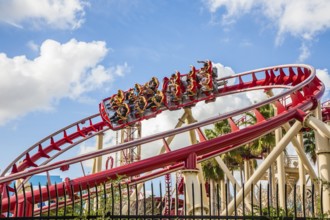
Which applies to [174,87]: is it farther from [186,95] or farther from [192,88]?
[192,88]

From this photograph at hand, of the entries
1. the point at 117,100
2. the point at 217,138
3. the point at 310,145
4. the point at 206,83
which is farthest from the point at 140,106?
the point at 310,145

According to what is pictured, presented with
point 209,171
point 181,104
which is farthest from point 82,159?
point 209,171

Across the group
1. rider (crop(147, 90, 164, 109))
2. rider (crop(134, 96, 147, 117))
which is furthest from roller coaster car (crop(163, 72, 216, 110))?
rider (crop(134, 96, 147, 117))

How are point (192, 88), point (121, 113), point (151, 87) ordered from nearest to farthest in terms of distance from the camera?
1. point (192, 88)
2. point (121, 113)
3. point (151, 87)

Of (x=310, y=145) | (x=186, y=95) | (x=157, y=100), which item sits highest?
(x=186, y=95)

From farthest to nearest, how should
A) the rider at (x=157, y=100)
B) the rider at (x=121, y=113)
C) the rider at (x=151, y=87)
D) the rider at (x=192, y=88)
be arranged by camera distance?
the rider at (x=151, y=87), the rider at (x=121, y=113), the rider at (x=157, y=100), the rider at (x=192, y=88)

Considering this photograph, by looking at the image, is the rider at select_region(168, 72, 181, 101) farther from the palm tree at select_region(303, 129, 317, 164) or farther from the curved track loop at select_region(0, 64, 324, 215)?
the palm tree at select_region(303, 129, 317, 164)

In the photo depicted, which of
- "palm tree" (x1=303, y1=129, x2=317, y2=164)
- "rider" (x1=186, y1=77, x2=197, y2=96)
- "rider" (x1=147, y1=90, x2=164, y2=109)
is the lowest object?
"palm tree" (x1=303, y1=129, x2=317, y2=164)

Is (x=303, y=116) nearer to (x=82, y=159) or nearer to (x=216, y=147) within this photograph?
(x=216, y=147)

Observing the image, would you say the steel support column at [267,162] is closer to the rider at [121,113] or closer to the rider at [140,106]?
the rider at [140,106]

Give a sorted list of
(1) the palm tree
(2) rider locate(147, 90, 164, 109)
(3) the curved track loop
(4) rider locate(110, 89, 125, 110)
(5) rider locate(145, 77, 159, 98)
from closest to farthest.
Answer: (3) the curved track loop
(2) rider locate(147, 90, 164, 109)
(5) rider locate(145, 77, 159, 98)
(4) rider locate(110, 89, 125, 110)
(1) the palm tree

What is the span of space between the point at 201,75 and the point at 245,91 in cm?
213

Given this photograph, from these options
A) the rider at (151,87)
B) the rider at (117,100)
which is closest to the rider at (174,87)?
the rider at (151,87)

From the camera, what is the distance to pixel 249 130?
1426 centimetres
